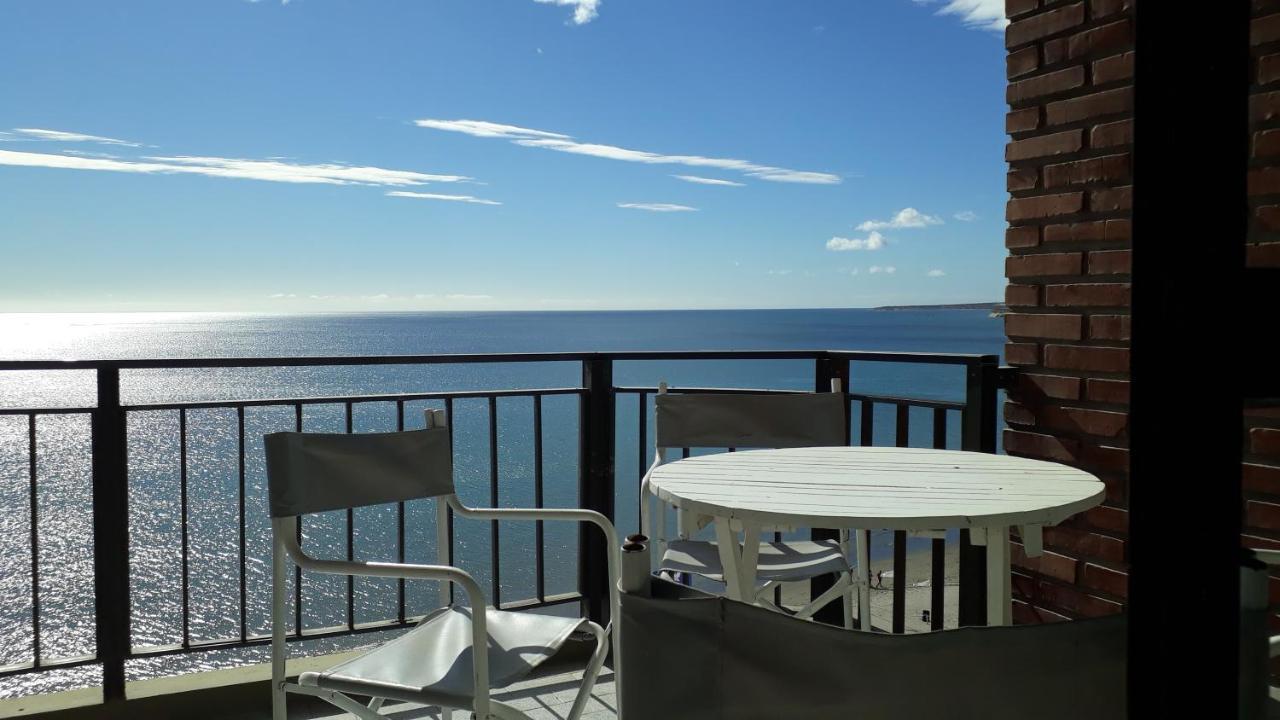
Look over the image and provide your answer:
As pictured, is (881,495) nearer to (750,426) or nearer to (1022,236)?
(750,426)

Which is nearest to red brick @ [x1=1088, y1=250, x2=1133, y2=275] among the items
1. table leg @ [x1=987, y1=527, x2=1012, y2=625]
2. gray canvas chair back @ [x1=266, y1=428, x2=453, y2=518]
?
table leg @ [x1=987, y1=527, x2=1012, y2=625]

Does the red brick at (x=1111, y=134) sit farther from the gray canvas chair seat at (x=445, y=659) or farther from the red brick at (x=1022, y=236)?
the gray canvas chair seat at (x=445, y=659)

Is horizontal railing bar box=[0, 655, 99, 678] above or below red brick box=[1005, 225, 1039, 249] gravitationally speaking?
below

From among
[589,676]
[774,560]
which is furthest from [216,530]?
[589,676]

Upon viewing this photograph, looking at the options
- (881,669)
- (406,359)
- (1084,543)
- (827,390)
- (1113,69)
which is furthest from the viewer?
(827,390)

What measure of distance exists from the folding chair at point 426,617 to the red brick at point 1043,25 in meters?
2.03

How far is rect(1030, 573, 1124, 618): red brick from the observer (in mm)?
2584

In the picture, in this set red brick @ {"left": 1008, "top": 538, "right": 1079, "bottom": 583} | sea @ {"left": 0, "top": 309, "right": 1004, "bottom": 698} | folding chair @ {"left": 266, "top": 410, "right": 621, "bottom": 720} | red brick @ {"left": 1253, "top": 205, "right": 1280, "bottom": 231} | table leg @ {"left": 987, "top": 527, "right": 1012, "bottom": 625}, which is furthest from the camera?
sea @ {"left": 0, "top": 309, "right": 1004, "bottom": 698}

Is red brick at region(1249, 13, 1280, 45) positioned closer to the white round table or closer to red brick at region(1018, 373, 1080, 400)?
red brick at region(1018, 373, 1080, 400)

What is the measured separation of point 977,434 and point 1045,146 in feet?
3.06

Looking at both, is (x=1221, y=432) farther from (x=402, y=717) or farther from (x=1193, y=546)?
(x=402, y=717)

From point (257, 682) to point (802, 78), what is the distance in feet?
82.1

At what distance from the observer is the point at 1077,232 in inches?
104

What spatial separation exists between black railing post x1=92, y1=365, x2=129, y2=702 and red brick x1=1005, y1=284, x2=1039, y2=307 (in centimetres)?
288
